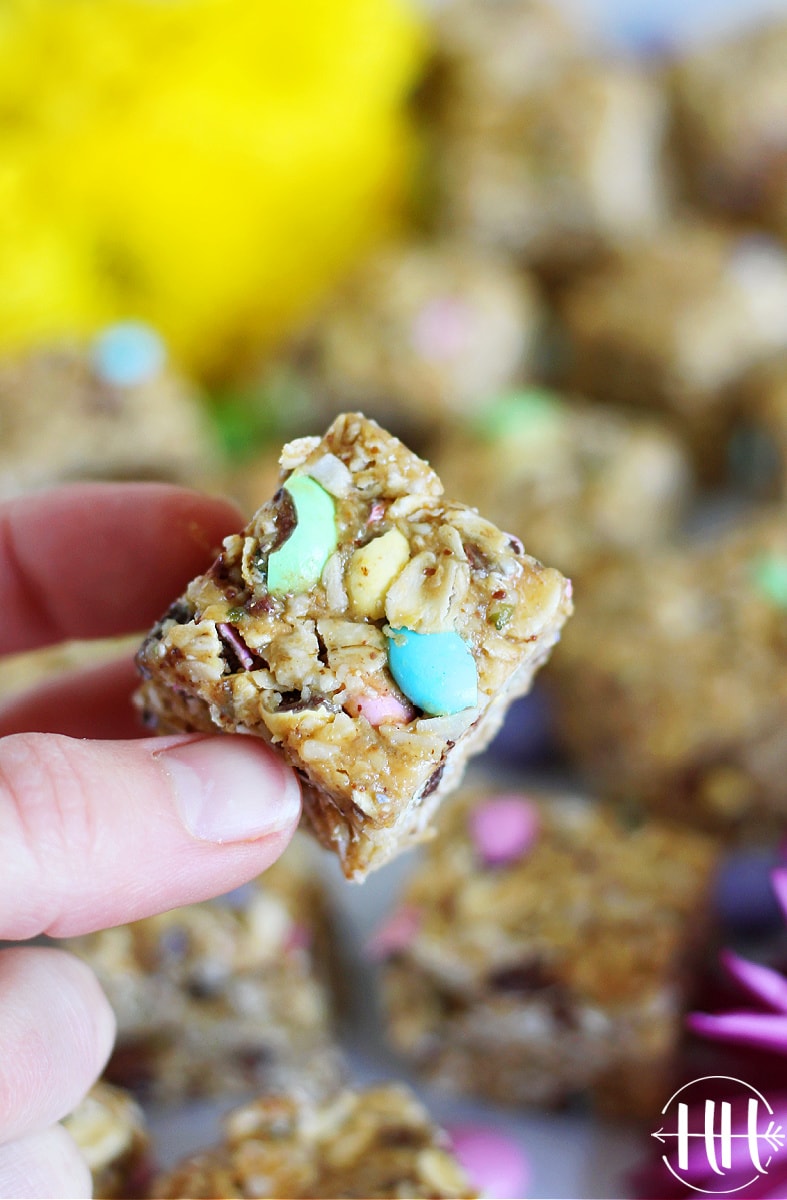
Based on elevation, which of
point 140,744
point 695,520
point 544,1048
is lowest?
point 544,1048

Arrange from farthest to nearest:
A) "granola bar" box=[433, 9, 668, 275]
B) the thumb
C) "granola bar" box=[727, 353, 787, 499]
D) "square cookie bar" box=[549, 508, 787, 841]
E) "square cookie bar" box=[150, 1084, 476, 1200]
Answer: "granola bar" box=[433, 9, 668, 275], "granola bar" box=[727, 353, 787, 499], "square cookie bar" box=[549, 508, 787, 841], "square cookie bar" box=[150, 1084, 476, 1200], the thumb

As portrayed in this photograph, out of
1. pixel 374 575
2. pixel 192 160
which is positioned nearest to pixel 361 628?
pixel 374 575

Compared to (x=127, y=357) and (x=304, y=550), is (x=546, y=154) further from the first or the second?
(x=304, y=550)

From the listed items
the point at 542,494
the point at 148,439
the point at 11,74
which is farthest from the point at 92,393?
the point at 11,74

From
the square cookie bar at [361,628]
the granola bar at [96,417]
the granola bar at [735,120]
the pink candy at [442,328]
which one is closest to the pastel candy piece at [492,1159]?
the square cookie bar at [361,628]

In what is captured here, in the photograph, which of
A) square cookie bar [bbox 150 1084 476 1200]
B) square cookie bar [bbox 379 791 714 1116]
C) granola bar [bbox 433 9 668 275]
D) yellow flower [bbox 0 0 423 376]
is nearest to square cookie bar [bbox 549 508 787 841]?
square cookie bar [bbox 379 791 714 1116]

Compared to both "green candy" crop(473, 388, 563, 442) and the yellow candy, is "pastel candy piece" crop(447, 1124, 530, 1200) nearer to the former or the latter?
the yellow candy

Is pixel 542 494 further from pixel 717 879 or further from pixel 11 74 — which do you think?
pixel 11 74
